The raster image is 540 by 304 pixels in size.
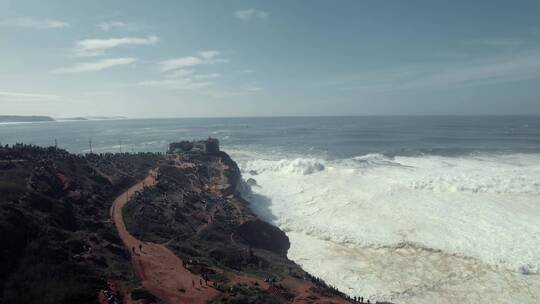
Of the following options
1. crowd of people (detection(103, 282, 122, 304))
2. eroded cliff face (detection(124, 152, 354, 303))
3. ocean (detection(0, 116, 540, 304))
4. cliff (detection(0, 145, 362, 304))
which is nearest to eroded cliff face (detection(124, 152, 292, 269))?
eroded cliff face (detection(124, 152, 354, 303))

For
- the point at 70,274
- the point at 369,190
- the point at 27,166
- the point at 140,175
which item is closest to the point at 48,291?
the point at 70,274

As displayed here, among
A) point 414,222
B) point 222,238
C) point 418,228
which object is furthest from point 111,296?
point 414,222

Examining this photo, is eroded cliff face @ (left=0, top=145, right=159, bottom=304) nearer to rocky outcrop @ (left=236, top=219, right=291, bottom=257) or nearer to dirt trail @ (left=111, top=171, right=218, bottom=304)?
dirt trail @ (left=111, top=171, right=218, bottom=304)

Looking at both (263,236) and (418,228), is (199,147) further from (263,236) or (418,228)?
(418,228)

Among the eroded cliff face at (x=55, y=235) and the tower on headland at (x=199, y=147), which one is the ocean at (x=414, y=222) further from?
the eroded cliff face at (x=55, y=235)

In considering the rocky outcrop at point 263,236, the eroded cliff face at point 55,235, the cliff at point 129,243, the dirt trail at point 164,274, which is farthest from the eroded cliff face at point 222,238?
the eroded cliff face at point 55,235

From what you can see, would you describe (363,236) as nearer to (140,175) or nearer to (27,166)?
(140,175)
